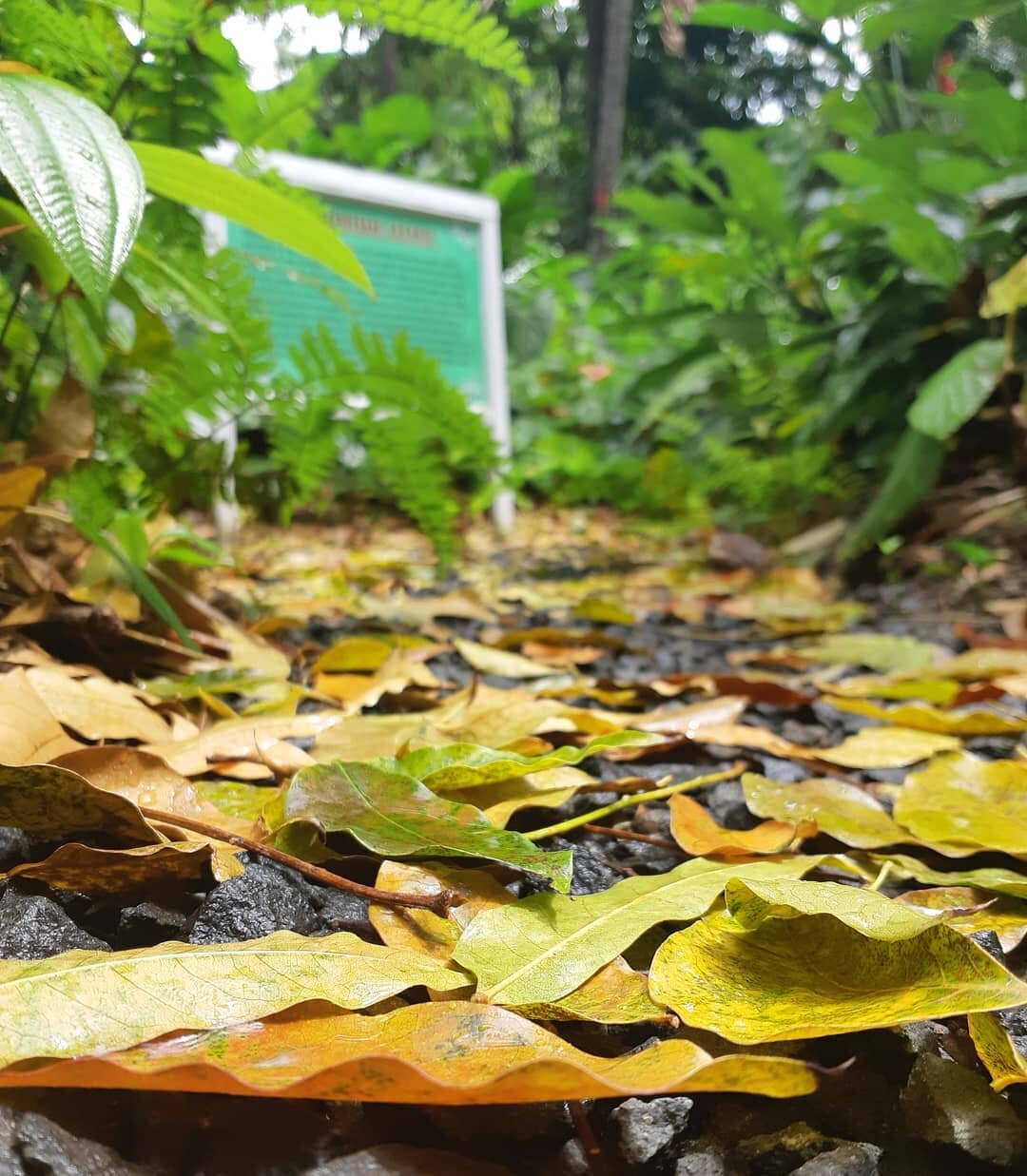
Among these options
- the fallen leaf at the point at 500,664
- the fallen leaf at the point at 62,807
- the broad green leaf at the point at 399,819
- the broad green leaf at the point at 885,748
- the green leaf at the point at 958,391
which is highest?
the green leaf at the point at 958,391

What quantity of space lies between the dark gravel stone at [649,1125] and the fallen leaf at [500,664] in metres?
0.76

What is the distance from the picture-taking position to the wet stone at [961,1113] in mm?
362

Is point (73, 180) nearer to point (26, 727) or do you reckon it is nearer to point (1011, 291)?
point (26, 727)

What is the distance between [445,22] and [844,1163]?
980 mm

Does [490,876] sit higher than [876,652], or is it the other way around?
[490,876]

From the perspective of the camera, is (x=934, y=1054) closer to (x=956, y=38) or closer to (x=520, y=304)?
(x=520, y=304)

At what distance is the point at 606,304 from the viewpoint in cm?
463

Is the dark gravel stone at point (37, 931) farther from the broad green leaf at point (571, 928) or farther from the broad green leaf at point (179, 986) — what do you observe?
the broad green leaf at point (571, 928)

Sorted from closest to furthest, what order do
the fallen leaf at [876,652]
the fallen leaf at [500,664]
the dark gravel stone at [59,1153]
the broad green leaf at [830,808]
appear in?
the dark gravel stone at [59,1153] → the broad green leaf at [830,808] → the fallen leaf at [500,664] → the fallen leaf at [876,652]

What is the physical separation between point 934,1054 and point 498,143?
7.04 meters

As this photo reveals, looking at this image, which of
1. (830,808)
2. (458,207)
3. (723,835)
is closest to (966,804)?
(830,808)

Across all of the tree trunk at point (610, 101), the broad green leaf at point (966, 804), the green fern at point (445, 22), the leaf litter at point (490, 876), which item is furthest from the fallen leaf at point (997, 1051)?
the tree trunk at point (610, 101)

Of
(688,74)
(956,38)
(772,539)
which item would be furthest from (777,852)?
(688,74)

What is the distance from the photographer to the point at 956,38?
450cm
